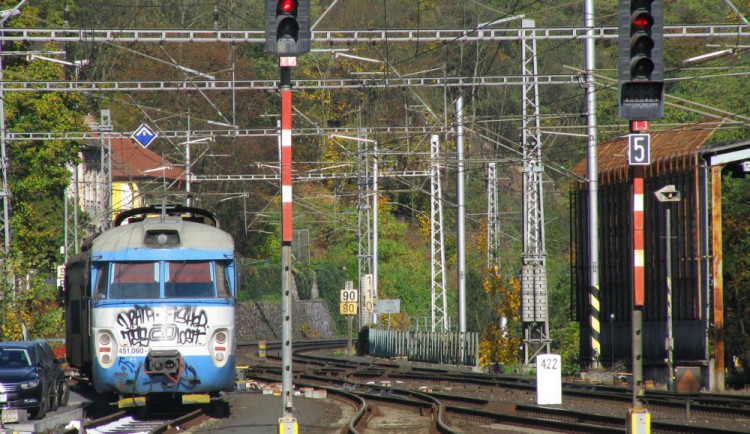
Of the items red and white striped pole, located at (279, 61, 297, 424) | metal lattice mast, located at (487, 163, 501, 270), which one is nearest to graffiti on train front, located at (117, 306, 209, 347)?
A: red and white striped pole, located at (279, 61, 297, 424)

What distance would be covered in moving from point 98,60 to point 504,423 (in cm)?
5570

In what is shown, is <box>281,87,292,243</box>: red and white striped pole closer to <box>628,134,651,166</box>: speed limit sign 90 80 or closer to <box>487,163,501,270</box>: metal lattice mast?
<box>628,134,651,166</box>: speed limit sign 90 80

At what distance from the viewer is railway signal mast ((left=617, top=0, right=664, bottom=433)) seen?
501 inches

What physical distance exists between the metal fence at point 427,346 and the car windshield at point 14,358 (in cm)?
1828

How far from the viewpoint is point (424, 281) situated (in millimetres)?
70500

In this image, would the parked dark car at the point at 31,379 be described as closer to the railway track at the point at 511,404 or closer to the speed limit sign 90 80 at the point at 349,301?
the railway track at the point at 511,404

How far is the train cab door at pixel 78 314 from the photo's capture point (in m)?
19.6

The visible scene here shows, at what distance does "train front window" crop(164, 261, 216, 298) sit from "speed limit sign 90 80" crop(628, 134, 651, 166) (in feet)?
26.9

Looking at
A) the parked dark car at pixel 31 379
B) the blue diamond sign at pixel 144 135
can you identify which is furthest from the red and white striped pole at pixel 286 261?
the blue diamond sign at pixel 144 135

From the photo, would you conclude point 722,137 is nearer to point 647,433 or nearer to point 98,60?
point 647,433

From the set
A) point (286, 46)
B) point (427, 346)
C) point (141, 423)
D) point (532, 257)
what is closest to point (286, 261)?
→ point (286, 46)

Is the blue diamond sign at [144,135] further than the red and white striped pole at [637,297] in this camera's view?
Yes

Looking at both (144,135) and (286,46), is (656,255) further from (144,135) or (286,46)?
(286,46)

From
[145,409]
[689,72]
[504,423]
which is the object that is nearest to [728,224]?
[504,423]
